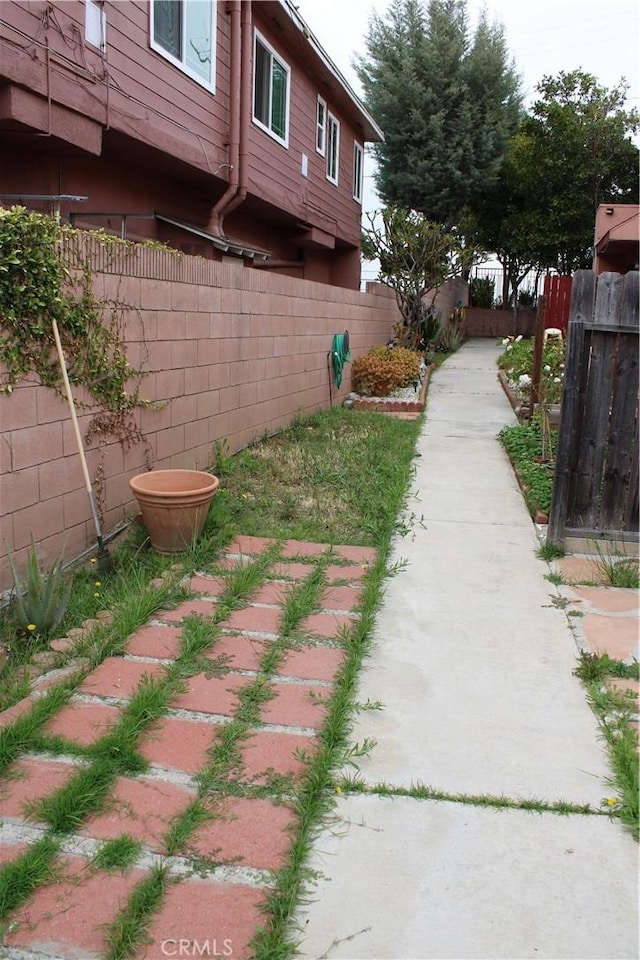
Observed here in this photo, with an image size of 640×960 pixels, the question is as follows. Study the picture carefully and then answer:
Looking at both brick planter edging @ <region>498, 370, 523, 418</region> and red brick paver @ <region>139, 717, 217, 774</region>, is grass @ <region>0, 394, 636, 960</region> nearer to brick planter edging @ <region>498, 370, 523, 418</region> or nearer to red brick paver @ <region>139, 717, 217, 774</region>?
red brick paver @ <region>139, 717, 217, 774</region>

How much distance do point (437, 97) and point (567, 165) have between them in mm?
4082

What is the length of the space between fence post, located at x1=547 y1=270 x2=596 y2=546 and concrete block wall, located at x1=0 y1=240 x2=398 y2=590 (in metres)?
2.67

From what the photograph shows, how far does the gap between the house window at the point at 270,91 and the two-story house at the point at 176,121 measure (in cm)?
3

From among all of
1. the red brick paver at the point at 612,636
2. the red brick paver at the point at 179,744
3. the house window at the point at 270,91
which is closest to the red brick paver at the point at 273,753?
the red brick paver at the point at 179,744

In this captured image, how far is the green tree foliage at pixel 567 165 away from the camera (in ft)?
72.3

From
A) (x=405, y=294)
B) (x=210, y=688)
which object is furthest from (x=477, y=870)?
(x=405, y=294)

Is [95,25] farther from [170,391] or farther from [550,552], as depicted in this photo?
[550,552]

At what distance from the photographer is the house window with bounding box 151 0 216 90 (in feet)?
28.5

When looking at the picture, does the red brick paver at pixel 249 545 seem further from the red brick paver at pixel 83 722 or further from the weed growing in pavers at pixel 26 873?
the weed growing in pavers at pixel 26 873

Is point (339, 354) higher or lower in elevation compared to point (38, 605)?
higher

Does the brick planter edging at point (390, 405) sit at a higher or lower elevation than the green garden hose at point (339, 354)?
lower

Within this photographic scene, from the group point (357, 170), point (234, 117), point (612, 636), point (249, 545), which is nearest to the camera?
point (612, 636)

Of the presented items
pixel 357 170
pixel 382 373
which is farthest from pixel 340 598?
pixel 357 170

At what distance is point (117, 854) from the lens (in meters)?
2.30
